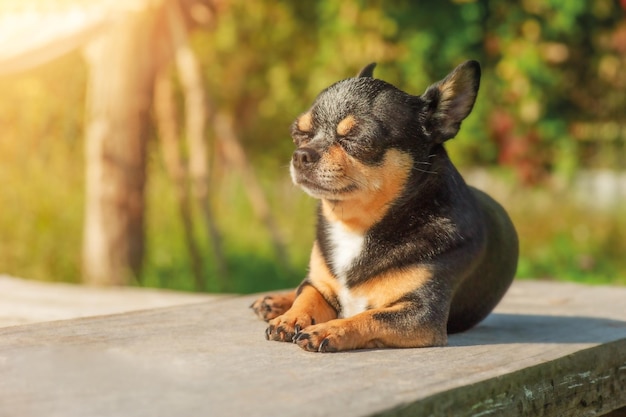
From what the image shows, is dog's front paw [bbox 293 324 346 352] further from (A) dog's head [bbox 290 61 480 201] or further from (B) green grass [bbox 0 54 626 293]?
(B) green grass [bbox 0 54 626 293]

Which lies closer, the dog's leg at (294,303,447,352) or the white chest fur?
the dog's leg at (294,303,447,352)

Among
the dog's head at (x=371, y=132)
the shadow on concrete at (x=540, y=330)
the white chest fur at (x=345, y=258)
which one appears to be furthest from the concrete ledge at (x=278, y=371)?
the dog's head at (x=371, y=132)

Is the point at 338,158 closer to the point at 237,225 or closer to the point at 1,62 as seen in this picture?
the point at 1,62

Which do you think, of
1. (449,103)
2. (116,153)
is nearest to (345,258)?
(449,103)

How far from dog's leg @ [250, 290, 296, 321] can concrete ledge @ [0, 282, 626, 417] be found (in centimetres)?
5

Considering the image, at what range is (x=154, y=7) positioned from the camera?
8484 millimetres

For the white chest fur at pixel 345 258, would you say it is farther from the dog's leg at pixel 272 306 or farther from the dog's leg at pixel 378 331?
the dog's leg at pixel 272 306

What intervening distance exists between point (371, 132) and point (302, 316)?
2.34 feet

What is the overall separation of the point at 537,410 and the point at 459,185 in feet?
3.06

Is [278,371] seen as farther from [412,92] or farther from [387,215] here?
[412,92]

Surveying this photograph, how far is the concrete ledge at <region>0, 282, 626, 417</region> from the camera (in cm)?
248

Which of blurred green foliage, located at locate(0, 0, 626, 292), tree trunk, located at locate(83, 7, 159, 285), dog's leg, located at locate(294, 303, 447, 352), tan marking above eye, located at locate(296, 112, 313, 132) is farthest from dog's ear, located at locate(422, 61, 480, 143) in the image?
tree trunk, located at locate(83, 7, 159, 285)

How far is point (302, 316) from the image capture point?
3.41 m

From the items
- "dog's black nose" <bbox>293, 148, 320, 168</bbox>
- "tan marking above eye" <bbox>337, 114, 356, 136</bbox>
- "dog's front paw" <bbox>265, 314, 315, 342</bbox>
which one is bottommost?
"dog's front paw" <bbox>265, 314, 315, 342</bbox>
